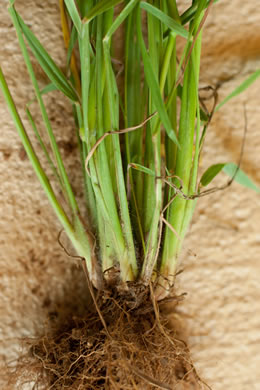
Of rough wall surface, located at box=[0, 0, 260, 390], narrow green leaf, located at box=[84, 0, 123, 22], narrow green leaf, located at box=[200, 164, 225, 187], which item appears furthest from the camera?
rough wall surface, located at box=[0, 0, 260, 390]

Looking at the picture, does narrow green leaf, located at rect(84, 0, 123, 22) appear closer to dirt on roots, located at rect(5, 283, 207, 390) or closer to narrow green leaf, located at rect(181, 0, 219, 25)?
narrow green leaf, located at rect(181, 0, 219, 25)

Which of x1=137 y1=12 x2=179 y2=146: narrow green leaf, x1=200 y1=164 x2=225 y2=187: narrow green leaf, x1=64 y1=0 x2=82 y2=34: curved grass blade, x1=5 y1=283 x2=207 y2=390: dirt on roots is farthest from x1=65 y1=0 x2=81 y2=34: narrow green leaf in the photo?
x1=5 y1=283 x2=207 y2=390: dirt on roots

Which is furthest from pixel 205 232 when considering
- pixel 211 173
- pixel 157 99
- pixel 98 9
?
pixel 98 9

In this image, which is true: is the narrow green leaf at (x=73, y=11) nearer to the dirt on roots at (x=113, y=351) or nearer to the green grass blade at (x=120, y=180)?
the green grass blade at (x=120, y=180)

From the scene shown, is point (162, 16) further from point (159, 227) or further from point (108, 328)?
point (108, 328)

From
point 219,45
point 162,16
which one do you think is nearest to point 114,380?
point 162,16

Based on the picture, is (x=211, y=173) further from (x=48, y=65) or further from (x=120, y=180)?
(x=48, y=65)

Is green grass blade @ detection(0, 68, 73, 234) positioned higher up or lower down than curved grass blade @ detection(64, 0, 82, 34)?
lower down
